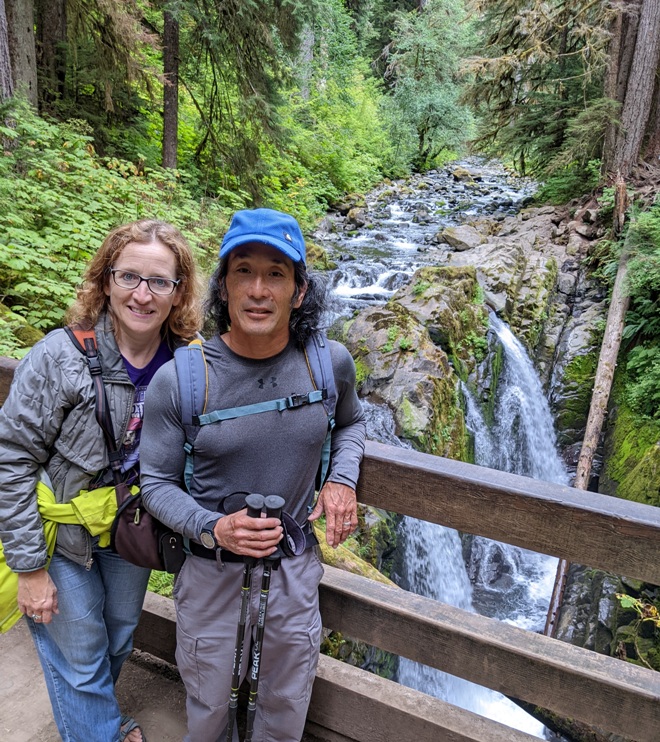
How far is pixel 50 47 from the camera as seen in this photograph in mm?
10453

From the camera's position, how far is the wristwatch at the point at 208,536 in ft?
5.22

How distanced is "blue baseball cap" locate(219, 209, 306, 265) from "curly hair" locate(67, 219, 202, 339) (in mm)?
375

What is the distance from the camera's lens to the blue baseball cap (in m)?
1.63

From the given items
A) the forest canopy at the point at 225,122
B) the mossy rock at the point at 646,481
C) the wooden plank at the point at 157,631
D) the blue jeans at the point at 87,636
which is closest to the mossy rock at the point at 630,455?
the mossy rock at the point at 646,481

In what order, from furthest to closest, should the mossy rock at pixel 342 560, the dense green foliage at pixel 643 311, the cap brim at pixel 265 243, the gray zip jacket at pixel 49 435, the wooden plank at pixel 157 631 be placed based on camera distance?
the dense green foliage at pixel 643 311 < the mossy rock at pixel 342 560 < the wooden plank at pixel 157 631 < the gray zip jacket at pixel 49 435 < the cap brim at pixel 265 243

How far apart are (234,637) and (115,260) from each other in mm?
1273

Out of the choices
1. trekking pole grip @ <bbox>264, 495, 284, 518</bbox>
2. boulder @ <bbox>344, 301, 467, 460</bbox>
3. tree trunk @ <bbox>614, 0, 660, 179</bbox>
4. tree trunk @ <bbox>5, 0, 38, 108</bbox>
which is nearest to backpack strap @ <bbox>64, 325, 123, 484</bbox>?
trekking pole grip @ <bbox>264, 495, 284, 518</bbox>

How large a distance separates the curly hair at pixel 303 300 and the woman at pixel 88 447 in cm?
19

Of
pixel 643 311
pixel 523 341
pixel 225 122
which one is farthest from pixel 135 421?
pixel 225 122

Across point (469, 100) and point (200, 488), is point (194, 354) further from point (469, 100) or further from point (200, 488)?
point (469, 100)

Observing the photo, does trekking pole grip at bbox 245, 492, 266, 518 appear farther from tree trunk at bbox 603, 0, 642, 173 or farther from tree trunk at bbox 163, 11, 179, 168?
tree trunk at bbox 603, 0, 642, 173

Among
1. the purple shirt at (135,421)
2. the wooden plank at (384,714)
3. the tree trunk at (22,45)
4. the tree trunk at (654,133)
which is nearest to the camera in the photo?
the purple shirt at (135,421)

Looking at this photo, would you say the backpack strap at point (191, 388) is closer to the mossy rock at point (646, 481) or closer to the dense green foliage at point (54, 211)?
the dense green foliage at point (54, 211)

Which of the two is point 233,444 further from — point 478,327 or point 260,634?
point 478,327
